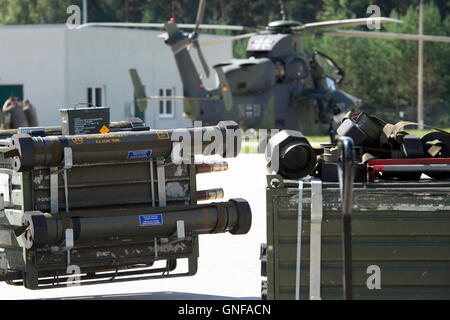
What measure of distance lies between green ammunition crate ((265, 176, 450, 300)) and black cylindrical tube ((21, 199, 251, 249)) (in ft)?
4.60

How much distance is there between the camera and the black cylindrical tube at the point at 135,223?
18.3 feet

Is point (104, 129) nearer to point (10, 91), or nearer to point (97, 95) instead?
point (10, 91)

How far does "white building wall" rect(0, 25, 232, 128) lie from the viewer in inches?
1275

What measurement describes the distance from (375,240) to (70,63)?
1139 inches

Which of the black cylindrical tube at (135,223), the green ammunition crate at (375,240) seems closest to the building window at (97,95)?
the black cylindrical tube at (135,223)

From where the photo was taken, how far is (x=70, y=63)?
32.6 m

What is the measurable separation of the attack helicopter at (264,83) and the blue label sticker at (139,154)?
1733cm

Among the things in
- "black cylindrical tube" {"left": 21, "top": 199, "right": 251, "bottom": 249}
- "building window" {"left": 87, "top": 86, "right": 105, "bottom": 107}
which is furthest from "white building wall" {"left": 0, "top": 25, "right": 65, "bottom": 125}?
"black cylindrical tube" {"left": 21, "top": 199, "right": 251, "bottom": 249}

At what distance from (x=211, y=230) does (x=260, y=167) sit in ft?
41.4

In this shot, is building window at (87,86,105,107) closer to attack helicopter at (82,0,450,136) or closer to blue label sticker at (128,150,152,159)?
attack helicopter at (82,0,450,136)

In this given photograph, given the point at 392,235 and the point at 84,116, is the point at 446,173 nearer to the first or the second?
the point at 392,235

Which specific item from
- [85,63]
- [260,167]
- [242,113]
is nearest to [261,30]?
[242,113]

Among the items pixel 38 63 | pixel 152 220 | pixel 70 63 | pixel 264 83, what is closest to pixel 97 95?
pixel 70 63

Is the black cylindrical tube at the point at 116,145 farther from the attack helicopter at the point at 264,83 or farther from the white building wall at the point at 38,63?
the white building wall at the point at 38,63
